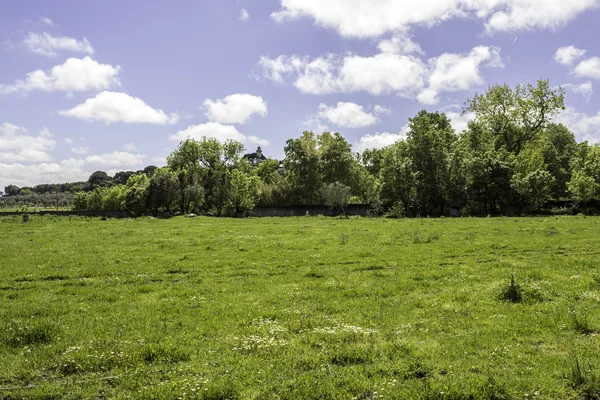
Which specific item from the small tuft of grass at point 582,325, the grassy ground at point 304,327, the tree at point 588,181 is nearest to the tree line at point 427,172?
the tree at point 588,181

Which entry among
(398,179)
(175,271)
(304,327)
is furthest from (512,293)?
(398,179)

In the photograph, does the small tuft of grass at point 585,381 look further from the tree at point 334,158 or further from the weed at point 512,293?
the tree at point 334,158

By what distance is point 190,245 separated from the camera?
29609 millimetres

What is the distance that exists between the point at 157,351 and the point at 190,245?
68.1ft

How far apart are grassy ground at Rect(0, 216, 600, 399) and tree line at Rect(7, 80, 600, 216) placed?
145 ft

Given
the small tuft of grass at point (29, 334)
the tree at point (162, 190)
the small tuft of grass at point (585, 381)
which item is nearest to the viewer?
the small tuft of grass at point (585, 381)

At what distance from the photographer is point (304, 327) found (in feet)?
37.0

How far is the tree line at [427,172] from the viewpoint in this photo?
6412 centimetres

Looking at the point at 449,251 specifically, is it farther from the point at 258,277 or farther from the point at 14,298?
the point at 14,298

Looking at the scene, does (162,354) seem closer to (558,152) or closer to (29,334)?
(29,334)

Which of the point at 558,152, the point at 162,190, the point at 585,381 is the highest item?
the point at 558,152

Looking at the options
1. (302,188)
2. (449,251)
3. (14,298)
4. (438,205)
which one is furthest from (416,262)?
(302,188)

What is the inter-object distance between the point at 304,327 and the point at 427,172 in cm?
6007

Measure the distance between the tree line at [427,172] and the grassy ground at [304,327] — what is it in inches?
1743
